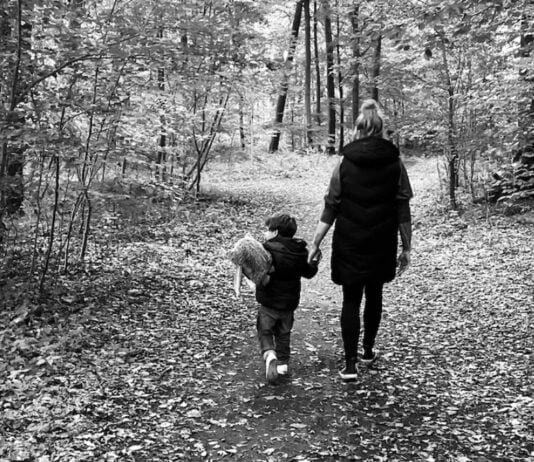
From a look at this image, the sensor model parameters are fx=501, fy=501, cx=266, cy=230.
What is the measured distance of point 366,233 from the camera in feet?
13.9

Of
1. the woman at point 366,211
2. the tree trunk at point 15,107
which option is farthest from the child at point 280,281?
the tree trunk at point 15,107

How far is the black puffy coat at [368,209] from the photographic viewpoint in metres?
4.20

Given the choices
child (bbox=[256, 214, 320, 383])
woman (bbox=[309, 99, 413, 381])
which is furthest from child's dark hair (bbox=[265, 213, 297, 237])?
woman (bbox=[309, 99, 413, 381])

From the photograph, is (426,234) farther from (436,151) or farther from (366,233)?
(366,233)

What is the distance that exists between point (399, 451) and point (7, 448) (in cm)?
271

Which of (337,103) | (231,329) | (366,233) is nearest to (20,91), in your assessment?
(231,329)

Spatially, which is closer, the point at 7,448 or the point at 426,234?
the point at 7,448

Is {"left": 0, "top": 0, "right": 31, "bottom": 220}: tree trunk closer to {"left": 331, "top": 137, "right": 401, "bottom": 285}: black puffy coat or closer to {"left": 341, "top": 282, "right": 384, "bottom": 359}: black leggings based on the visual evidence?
{"left": 331, "top": 137, "right": 401, "bottom": 285}: black puffy coat

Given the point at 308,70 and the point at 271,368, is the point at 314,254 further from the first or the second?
the point at 308,70

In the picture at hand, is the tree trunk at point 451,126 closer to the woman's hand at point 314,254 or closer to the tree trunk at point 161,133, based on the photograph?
the tree trunk at point 161,133

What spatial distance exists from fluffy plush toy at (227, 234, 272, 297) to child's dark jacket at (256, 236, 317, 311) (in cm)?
8

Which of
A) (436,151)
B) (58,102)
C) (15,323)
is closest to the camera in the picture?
(15,323)

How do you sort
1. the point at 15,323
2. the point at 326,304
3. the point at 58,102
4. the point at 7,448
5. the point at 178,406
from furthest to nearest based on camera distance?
1. the point at 326,304
2. the point at 58,102
3. the point at 15,323
4. the point at 178,406
5. the point at 7,448

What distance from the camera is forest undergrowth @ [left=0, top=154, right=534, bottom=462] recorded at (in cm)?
360
